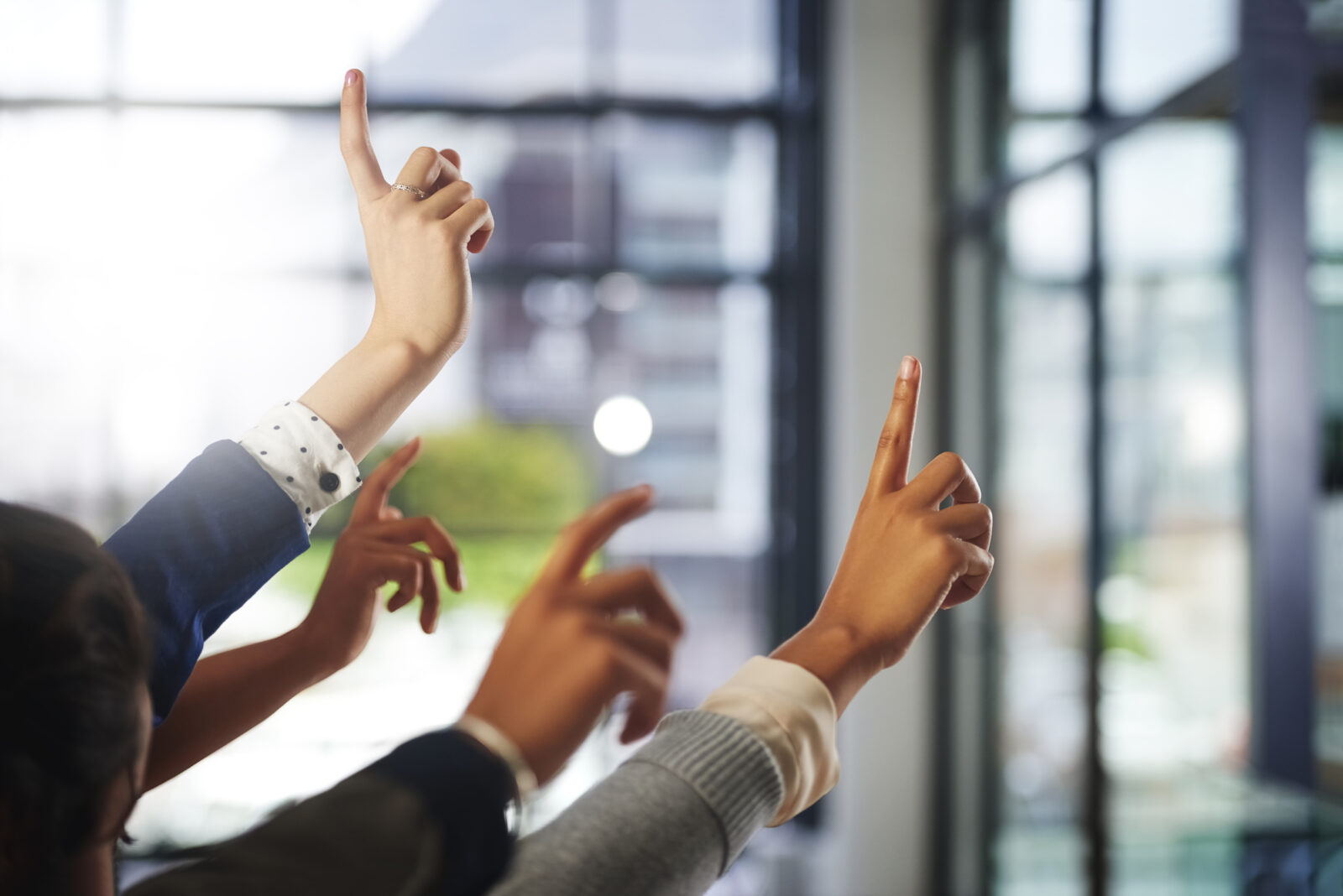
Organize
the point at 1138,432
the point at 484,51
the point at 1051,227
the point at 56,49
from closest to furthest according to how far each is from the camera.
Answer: the point at 1138,432, the point at 1051,227, the point at 56,49, the point at 484,51

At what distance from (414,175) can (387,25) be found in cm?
300

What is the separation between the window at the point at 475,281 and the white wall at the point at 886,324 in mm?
302

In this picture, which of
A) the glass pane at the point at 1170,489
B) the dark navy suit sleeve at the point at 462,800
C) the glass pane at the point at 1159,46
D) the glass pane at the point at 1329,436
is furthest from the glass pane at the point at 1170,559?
the dark navy suit sleeve at the point at 462,800

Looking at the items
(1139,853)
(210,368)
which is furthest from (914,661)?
(210,368)

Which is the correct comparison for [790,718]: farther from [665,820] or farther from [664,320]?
[664,320]

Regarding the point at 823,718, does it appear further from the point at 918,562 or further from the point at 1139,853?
the point at 1139,853

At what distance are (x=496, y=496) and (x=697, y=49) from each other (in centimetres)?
171

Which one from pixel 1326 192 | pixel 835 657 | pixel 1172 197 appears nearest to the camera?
pixel 835 657

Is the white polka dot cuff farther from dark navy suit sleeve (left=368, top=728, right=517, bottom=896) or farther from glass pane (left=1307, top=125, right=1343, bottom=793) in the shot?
glass pane (left=1307, top=125, right=1343, bottom=793)

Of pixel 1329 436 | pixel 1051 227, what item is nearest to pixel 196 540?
pixel 1329 436

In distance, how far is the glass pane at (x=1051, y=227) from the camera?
215 centimetres

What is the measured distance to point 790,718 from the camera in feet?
1.18

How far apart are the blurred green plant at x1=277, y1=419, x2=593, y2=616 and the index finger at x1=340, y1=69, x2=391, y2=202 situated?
8.59ft

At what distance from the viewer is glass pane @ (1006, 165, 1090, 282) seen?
7.04 ft
